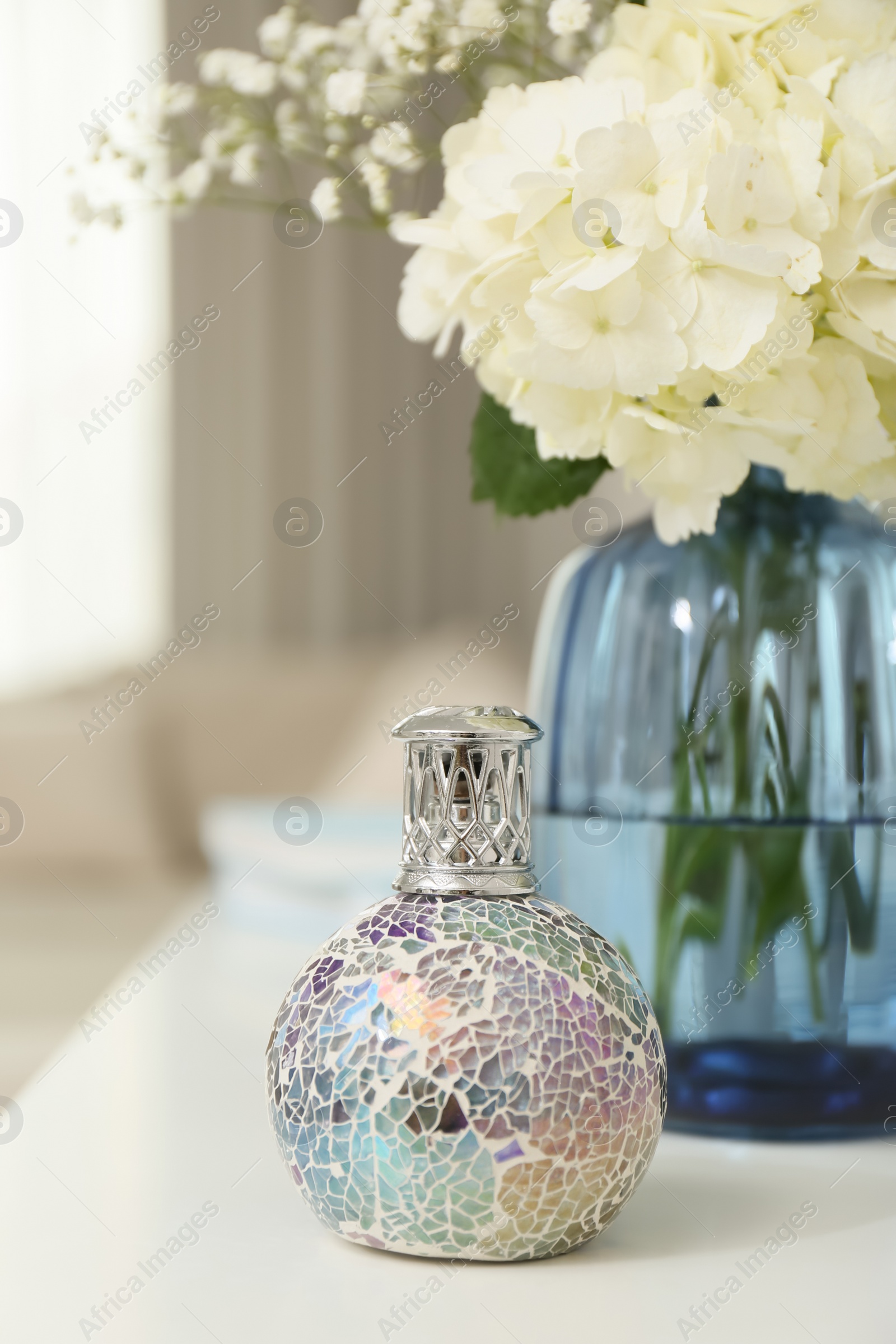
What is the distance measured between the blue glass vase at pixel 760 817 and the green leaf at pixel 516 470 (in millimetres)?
56

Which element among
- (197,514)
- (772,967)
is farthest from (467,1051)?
(197,514)

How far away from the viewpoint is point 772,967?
507 mm

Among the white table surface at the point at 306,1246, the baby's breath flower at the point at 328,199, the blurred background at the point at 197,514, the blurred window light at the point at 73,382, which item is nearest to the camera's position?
the white table surface at the point at 306,1246

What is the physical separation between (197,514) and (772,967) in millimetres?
2858

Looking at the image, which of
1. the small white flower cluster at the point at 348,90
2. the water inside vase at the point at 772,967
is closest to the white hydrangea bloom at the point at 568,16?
the small white flower cluster at the point at 348,90

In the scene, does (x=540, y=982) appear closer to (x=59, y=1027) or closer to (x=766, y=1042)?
(x=766, y=1042)

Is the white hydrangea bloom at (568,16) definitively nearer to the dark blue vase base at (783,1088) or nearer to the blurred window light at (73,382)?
the dark blue vase base at (783,1088)

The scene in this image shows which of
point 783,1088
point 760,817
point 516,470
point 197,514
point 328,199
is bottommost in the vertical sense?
point 197,514

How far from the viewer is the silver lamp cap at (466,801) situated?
1.32ft

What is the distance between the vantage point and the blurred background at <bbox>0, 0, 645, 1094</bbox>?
91.4 inches

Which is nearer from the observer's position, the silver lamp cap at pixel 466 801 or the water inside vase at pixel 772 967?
the silver lamp cap at pixel 466 801

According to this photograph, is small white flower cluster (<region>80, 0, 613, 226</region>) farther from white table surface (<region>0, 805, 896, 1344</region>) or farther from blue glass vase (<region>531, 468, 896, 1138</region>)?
white table surface (<region>0, 805, 896, 1344</region>)

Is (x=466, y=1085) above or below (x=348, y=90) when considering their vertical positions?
below

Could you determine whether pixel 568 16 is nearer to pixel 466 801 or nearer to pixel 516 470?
pixel 516 470
